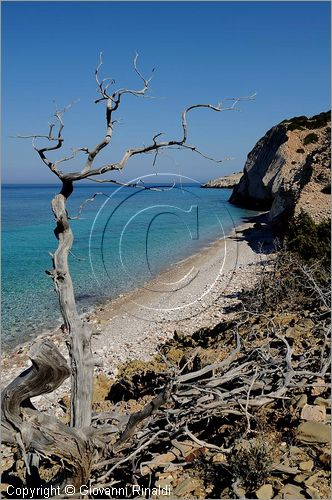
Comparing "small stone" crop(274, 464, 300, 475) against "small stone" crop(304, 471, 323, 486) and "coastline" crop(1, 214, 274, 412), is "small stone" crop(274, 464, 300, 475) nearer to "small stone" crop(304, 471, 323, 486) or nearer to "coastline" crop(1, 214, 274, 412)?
"small stone" crop(304, 471, 323, 486)

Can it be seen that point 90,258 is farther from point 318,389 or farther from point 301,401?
point 301,401

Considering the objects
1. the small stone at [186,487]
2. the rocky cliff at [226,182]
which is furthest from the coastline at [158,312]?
the rocky cliff at [226,182]

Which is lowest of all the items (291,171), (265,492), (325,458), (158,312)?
(158,312)

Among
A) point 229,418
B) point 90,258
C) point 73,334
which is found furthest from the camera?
point 90,258

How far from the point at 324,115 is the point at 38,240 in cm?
3289

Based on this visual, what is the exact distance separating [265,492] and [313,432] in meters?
1.21

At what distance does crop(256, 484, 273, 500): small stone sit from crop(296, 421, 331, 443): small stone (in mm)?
1018

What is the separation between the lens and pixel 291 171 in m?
37.4

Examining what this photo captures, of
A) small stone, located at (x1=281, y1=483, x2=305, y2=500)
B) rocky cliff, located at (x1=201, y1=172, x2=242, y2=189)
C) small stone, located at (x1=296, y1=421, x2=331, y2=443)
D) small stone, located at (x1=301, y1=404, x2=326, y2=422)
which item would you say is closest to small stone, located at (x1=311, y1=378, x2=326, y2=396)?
small stone, located at (x1=301, y1=404, x2=326, y2=422)

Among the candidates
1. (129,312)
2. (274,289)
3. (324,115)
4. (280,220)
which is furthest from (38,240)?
(324,115)

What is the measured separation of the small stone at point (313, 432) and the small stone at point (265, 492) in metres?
1.02

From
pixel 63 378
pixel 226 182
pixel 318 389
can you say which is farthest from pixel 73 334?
pixel 226 182

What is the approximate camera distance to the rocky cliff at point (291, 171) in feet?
81.1

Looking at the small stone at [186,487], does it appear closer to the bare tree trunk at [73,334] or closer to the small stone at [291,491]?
the small stone at [291,491]
